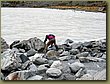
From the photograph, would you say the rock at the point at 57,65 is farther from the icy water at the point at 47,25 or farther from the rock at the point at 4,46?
the rock at the point at 4,46

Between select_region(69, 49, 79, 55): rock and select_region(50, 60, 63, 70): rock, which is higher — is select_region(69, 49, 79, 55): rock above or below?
above

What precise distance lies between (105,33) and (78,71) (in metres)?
0.43

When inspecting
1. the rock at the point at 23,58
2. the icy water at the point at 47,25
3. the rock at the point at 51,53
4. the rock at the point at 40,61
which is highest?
the icy water at the point at 47,25

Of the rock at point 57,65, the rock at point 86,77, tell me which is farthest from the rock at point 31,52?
the rock at point 86,77

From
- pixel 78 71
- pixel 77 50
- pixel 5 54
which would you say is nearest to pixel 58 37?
pixel 77 50

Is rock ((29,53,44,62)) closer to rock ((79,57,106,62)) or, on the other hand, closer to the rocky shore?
the rocky shore

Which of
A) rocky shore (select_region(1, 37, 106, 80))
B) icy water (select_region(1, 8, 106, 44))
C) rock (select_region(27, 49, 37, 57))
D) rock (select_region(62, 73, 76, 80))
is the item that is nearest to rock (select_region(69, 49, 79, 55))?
rocky shore (select_region(1, 37, 106, 80))

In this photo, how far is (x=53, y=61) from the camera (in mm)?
2297

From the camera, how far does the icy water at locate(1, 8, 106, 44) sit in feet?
7.57

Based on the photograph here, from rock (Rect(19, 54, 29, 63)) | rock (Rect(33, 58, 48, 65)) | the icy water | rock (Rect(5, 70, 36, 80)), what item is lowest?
rock (Rect(5, 70, 36, 80))

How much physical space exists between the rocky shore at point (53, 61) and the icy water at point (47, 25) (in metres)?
0.06

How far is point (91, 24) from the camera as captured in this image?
2.33 m

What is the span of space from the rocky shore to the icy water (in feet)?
0.18

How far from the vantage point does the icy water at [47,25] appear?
2307mm
